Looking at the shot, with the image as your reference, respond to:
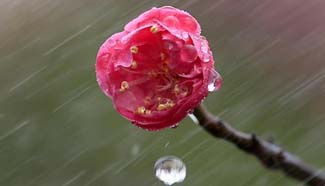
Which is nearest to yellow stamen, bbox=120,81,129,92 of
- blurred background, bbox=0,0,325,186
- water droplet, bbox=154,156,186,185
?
water droplet, bbox=154,156,186,185

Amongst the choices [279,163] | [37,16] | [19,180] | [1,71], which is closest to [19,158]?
[19,180]

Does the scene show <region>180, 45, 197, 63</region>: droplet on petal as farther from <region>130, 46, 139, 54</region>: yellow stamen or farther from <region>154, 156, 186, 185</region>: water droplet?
<region>154, 156, 186, 185</region>: water droplet

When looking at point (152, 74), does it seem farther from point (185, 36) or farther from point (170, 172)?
point (170, 172)

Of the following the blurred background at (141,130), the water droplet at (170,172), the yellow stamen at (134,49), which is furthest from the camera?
the blurred background at (141,130)

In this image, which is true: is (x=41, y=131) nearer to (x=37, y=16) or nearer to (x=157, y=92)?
(x=37, y=16)

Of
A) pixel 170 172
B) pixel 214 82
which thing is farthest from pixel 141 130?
pixel 214 82

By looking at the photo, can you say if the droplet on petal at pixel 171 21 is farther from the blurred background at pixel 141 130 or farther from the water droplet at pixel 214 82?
the blurred background at pixel 141 130

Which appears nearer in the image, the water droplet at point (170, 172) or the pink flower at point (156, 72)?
the pink flower at point (156, 72)

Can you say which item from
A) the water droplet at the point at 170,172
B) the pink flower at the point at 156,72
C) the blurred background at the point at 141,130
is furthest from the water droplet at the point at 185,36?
the blurred background at the point at 141,130
